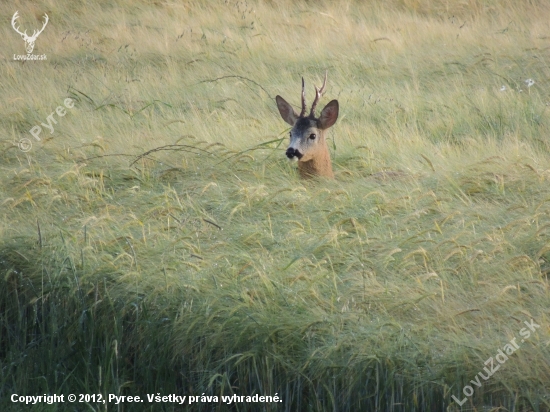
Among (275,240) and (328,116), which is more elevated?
(328,116)

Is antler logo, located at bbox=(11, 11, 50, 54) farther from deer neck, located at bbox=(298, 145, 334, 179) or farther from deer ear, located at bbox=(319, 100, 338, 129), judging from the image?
deer neck, located at bbox=(298, 145, 334, 179)

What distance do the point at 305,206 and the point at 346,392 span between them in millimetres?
2055

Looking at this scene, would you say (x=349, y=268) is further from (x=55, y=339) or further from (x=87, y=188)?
(x=87, y=188)

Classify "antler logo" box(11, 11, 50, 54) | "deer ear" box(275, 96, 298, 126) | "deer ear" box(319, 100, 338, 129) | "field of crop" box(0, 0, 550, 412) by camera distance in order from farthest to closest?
"antler logo" box(11, 11, 50, 54) < "deer ear" box(275, 96, 298, 126) < "deer ear" box(319, 100, 338, 129) < "field of crop" box(0, 0, 550, 412)

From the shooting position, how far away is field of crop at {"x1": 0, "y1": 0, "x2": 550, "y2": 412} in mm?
4230

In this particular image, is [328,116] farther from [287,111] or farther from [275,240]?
[275,240]

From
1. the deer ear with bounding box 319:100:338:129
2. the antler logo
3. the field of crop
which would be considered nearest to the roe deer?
the deer ear with bounding box 319:100:338:129

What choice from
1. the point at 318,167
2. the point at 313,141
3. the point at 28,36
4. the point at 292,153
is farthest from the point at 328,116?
the point at 28,36

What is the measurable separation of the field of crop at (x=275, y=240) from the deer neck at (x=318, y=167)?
0.32 feet

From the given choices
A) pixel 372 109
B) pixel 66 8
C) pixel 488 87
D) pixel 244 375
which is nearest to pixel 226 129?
pixel 372 109

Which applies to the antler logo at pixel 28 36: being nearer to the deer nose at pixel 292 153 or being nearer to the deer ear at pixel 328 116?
the deer ear at pixel 328 116

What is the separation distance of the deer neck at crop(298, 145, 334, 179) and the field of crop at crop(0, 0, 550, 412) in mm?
98

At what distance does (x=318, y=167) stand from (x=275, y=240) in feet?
5.08

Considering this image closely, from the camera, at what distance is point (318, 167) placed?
22.3ft
